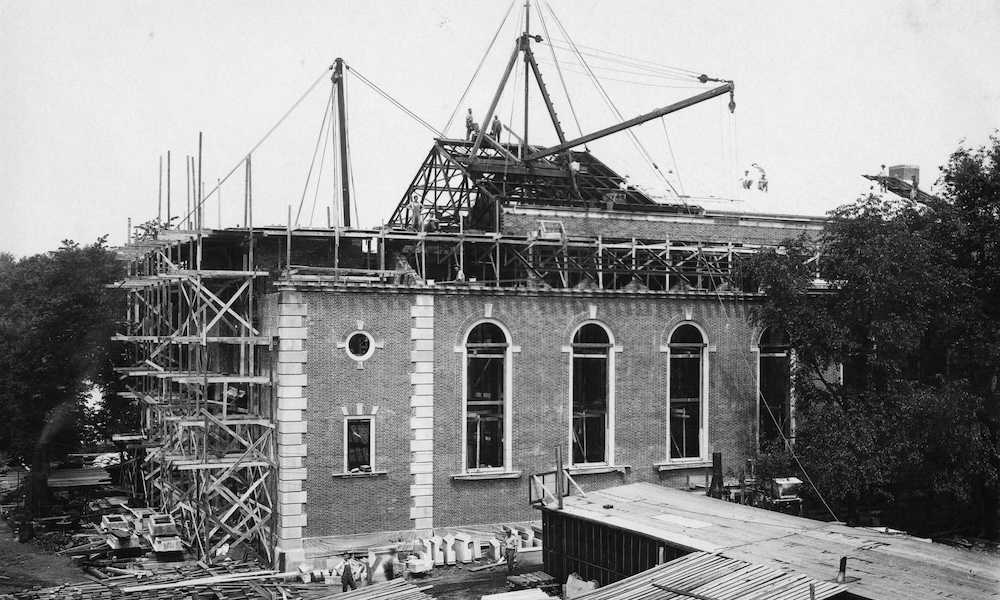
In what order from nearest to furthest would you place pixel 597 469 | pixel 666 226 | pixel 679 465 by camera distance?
pixel 597 469 → pixel 679 465 → pixel 666 226

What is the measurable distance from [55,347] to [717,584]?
2971 cm

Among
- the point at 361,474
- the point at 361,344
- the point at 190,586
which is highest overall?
the point at 361,344

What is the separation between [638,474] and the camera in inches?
A: 1244

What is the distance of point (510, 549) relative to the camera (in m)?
26.6

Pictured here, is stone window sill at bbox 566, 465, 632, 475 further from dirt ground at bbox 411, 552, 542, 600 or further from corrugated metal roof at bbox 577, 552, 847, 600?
corrugated metal roof at bbox 577, 552, 847, 600

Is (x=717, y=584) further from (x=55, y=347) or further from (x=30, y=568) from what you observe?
(x=55, y=347)

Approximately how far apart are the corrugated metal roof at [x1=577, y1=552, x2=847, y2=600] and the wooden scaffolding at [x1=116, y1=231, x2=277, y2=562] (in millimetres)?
13138

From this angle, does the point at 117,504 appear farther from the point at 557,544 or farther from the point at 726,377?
the point at 726,377

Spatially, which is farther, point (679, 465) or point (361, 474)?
point (679, 465)

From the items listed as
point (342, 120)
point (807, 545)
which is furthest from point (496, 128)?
point (807, 545)

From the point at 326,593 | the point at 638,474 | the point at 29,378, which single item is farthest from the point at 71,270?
the point at 638,474

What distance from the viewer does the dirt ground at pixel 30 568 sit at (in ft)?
90.5

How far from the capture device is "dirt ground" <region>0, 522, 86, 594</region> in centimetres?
2759

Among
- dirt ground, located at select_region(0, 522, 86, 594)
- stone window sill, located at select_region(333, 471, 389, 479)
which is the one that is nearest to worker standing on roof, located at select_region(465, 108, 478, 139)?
stone window sill, located at select_region(333, 471, 389, 479)
